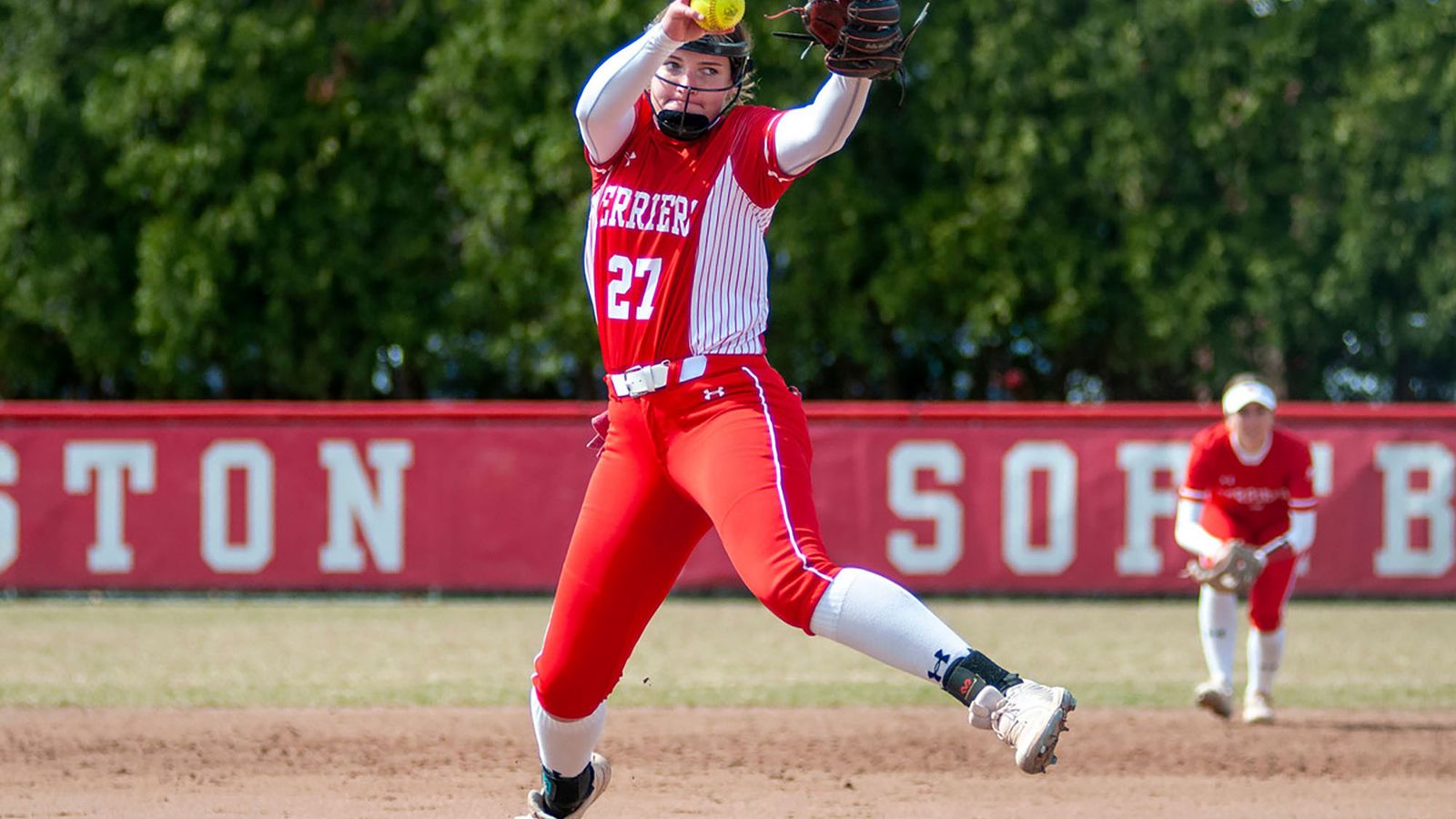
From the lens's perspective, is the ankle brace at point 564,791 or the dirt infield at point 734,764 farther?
the dirt infield at point 734,764

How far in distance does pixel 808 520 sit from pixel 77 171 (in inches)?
568

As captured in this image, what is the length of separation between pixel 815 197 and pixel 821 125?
12.0m

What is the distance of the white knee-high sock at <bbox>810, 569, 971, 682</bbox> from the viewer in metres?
3.98

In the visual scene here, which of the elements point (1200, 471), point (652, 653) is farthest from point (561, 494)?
point (1200, 471)

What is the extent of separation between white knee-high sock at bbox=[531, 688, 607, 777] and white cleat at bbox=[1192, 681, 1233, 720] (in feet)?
13.8

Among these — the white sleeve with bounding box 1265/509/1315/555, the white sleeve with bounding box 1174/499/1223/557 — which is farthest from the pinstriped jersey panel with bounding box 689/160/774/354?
the white sleeve with bounding box 1265/509/1315/555

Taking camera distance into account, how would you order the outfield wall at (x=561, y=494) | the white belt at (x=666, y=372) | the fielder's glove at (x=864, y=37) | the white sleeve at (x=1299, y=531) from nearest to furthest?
Answer: the fielder's glove at (x=864, y=37), the white belt at (x=666, y=372), the white sleeve at (x=1299, y=531), the outfield wall at (x=561, y=494)

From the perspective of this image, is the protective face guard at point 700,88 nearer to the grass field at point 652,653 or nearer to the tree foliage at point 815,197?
the grass field at point 652,653

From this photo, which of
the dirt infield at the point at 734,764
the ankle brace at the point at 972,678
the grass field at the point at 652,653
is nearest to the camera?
the ankle brace at the point at 972,678

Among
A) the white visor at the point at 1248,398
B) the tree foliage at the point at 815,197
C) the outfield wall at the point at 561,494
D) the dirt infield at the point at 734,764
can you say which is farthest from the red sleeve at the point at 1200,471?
the tree foliage at the point at 815,197

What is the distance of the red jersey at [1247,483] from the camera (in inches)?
331

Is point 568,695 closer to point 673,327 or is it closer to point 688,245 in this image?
point 673,327

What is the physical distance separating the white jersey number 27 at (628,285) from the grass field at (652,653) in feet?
15.5

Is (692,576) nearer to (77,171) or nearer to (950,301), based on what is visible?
(950,301)
